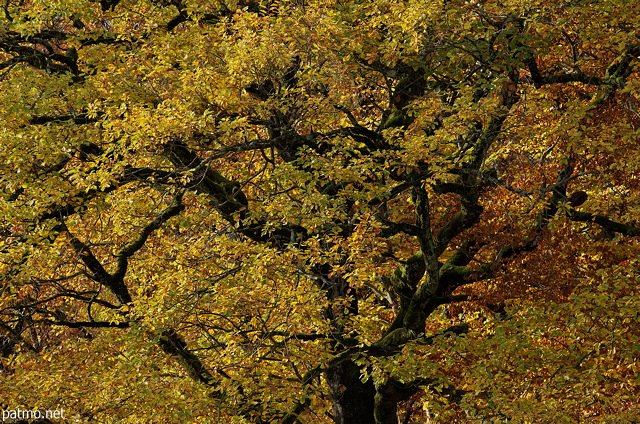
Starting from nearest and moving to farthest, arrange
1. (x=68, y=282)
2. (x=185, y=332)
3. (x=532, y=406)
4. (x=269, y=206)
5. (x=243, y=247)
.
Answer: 1. (x=532, y=406)
2. (x=269, y=206)
3. (x=243, y=247)
4. (x=185, y=332)
5. (x=68, y=282)

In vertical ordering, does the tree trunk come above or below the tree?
below

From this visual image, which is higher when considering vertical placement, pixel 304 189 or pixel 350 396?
pixel 304 189

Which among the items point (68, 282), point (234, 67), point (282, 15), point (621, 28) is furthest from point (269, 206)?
point (68, 282)

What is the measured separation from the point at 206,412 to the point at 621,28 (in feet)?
31.9

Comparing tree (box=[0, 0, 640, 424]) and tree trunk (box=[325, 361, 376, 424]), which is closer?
tree (box=[0, 0, 640, 424])

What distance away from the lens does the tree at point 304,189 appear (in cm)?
1125

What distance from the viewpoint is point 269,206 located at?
11.7m

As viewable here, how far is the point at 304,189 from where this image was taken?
38.9 feet

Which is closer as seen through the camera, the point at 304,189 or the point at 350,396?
the point at 304,189

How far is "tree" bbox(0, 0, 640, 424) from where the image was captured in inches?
443

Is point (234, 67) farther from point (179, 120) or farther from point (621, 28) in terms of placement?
point (621, 28)

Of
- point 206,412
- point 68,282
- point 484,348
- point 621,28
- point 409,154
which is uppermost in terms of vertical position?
point 68,282

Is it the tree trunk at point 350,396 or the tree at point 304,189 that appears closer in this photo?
the tree at point 304,189

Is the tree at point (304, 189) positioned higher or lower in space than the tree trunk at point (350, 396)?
higher
